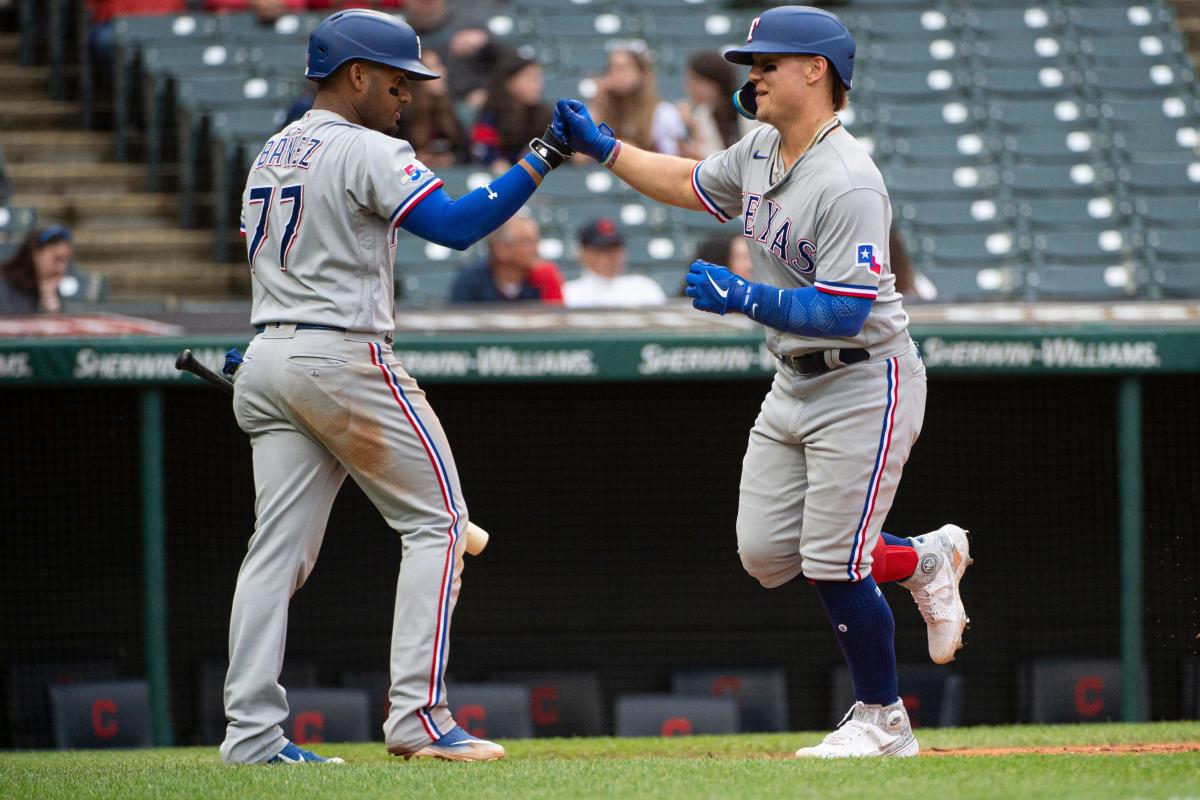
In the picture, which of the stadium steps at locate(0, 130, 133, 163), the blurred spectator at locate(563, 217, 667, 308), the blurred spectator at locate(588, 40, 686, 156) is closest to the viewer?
the blurred spectator at locate(563, 217, 667, 308)

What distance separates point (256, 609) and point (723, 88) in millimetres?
5264

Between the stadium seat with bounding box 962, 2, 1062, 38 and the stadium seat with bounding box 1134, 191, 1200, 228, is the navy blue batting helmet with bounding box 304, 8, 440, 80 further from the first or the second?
the stadium seat with bounding box 962, 2, 1062, 38

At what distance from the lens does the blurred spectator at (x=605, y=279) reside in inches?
274

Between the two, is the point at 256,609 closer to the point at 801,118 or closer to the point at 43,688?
the point at 801,118

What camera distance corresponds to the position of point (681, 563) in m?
6.31

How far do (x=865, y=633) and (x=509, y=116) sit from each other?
200 inches

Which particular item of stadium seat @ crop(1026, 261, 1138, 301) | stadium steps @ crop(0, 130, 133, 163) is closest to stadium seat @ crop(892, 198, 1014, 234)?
stadium seat @ crop(1026, 261, 1138, 301)

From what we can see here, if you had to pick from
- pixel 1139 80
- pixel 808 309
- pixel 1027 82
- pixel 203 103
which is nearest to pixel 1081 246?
pixel 1027 82

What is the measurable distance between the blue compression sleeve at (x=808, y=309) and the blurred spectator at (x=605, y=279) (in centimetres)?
330

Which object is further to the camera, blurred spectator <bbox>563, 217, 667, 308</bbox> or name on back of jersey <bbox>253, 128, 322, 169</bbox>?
blurred spectator <bbox>563, 217, 667, 308</bbox>

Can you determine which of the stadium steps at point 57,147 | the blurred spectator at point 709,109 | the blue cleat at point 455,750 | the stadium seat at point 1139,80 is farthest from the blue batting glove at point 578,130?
the stadium seat at point 1139,80

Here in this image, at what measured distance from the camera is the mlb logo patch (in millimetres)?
3602

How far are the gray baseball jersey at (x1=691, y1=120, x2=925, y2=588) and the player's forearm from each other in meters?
0.20

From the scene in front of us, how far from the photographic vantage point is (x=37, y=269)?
6.58 m
